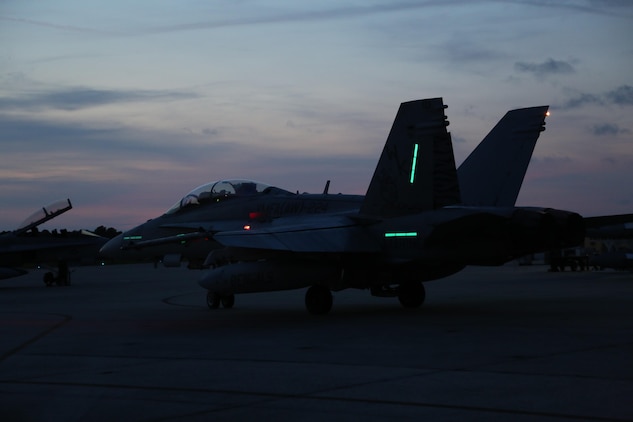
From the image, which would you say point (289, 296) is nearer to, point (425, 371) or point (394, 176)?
point (394, 176)

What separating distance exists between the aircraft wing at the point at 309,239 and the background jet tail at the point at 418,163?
26.8 inches

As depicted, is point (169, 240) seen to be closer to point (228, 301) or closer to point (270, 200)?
point (228, 301)

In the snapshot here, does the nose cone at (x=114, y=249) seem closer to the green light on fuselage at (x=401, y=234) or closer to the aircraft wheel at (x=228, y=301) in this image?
the aircraft wheel at (x=228, y=301)

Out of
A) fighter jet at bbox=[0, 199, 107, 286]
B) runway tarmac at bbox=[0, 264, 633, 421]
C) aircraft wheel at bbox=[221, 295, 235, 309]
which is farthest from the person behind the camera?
fighter jet at bbox=[0, 199, 107, 286]

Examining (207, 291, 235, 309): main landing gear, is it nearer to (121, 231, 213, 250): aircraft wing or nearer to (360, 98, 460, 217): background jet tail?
(121, 231, 213, 250): aircraft wing

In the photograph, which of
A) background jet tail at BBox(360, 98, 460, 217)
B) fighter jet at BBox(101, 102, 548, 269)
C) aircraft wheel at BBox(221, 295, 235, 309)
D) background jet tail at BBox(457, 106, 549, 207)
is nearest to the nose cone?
fighter jet at BBox(101, 102, 548, 269)

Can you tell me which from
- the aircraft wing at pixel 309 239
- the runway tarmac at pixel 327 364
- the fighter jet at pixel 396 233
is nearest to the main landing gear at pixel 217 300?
the runway tarmac at pixel 327 364

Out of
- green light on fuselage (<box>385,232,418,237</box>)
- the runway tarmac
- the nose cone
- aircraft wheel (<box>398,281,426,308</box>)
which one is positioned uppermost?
green light on fuselage (<box>385,232,418,237</box>)

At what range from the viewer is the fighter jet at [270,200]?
16.5 meters

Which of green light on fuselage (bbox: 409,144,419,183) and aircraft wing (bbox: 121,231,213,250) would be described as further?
aircraft wing (bbox: 121,231,213,250)

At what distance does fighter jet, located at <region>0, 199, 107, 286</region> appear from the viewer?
29291 mm

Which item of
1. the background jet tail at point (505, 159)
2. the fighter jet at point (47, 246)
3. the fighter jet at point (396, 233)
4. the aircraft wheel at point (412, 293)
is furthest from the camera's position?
the fighter jet at point (47, 246)

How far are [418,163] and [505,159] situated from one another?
3.11 meters

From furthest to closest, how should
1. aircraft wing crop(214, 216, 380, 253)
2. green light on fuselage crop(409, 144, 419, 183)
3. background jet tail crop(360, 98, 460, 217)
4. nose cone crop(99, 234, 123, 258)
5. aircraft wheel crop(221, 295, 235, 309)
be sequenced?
nose cone crop(99, 234, 123, 258) < aircraft wheel crop(221, 295, 235, 309) < aircraft wing crop(214, 216, 380, 253) < green light on fuselage crop(409, 144, 419, 183) < background jet tail crop(360, 98, 460, 217)
